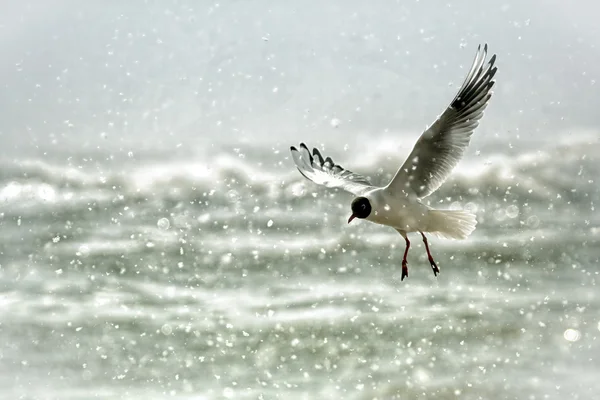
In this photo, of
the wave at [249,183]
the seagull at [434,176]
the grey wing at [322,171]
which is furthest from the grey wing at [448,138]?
the wave at [249,183]

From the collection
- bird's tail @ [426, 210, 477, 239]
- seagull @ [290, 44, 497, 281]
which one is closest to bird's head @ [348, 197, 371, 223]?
seagull @ [290, 44, 497, 281]

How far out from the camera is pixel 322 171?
368 centimetres

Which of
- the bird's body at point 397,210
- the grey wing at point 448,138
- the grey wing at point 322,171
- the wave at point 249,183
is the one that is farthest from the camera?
the wave at point 249,183

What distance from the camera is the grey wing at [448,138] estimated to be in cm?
296

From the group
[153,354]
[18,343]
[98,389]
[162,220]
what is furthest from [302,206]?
[18,343]

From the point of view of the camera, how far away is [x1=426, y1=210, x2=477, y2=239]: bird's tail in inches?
125

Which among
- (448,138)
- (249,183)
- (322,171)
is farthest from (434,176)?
(249,183)

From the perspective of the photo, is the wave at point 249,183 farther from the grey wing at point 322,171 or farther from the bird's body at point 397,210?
the bird's body at point 397,210

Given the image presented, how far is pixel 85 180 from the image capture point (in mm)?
6172

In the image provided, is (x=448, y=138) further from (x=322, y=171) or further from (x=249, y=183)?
(x=249, y=183)

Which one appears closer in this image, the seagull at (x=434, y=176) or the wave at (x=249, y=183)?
the seagull at (x=434, y=176)

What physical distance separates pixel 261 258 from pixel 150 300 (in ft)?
3.13

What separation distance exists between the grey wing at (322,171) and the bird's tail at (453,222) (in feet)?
1.33

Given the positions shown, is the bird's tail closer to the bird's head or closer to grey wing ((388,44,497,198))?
grey wing ((388,44,497,198))
